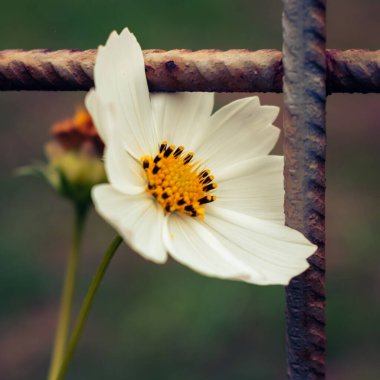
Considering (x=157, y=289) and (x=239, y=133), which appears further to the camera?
(x=157, y=289)

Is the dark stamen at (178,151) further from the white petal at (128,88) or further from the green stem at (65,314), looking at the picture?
the green stem at (65,314)

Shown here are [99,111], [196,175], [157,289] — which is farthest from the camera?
[157,289]

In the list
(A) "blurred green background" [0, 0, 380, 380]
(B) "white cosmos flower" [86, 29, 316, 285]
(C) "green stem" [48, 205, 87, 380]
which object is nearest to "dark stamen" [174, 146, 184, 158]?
(B) "white cosmos flower" [86, 29, 316, 285]

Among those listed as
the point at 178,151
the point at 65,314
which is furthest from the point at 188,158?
the point at 65,314

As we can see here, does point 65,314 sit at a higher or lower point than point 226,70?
lower

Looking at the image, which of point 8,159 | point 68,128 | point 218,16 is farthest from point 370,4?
point 68,128

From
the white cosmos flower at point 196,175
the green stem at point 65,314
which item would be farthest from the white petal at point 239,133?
the green stem at point 65,314

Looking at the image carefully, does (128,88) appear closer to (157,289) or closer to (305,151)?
(305,151)
